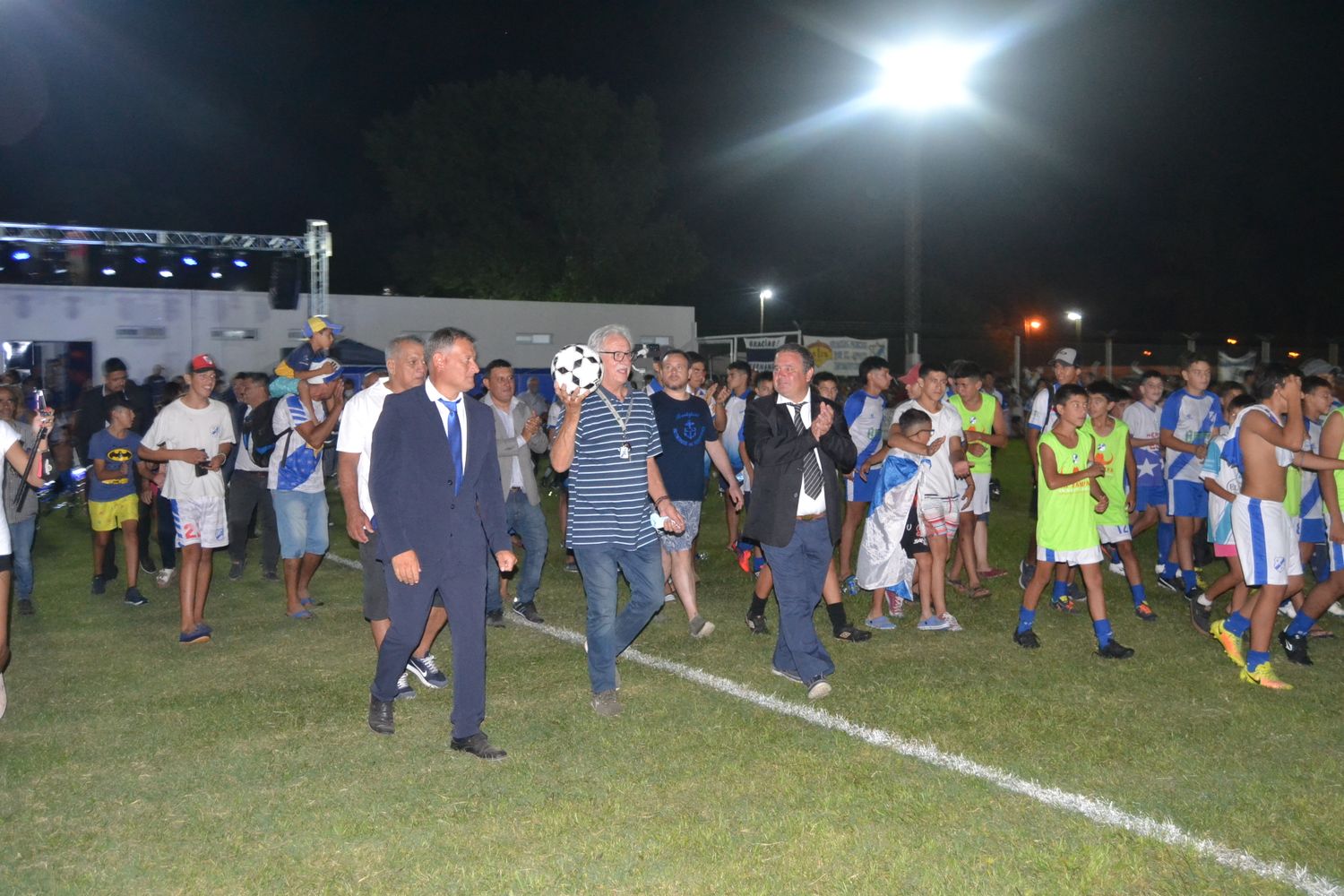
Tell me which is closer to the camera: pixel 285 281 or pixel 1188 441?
pixel 1188 441

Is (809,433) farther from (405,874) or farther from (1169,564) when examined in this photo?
(1169,564)

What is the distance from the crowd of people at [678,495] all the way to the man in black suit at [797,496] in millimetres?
16

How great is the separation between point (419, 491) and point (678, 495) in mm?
2860

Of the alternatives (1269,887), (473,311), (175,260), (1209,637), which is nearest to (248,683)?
(1269,887)

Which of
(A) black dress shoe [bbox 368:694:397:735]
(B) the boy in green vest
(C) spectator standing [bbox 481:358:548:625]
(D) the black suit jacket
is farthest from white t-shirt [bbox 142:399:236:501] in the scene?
(B) the boy in green vest

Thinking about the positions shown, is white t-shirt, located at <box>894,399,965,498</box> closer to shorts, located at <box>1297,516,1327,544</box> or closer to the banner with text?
shorts, located at <box>1297,516,1327,544</box>

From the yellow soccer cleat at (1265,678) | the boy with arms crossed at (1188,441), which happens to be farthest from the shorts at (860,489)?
the yellow soccer cleat at (1265,678)

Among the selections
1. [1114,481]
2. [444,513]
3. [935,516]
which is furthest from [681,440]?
[1114,481]

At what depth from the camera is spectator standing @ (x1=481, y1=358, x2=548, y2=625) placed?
7.89 metres

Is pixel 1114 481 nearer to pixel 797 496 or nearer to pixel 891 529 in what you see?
pixel 891 529

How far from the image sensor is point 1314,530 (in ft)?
25.5

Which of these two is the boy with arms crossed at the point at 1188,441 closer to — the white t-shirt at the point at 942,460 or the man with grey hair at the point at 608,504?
the white t-shirt at the point at 942,460

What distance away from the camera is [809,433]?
237 inches

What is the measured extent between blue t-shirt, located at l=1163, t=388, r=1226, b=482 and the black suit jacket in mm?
3975
